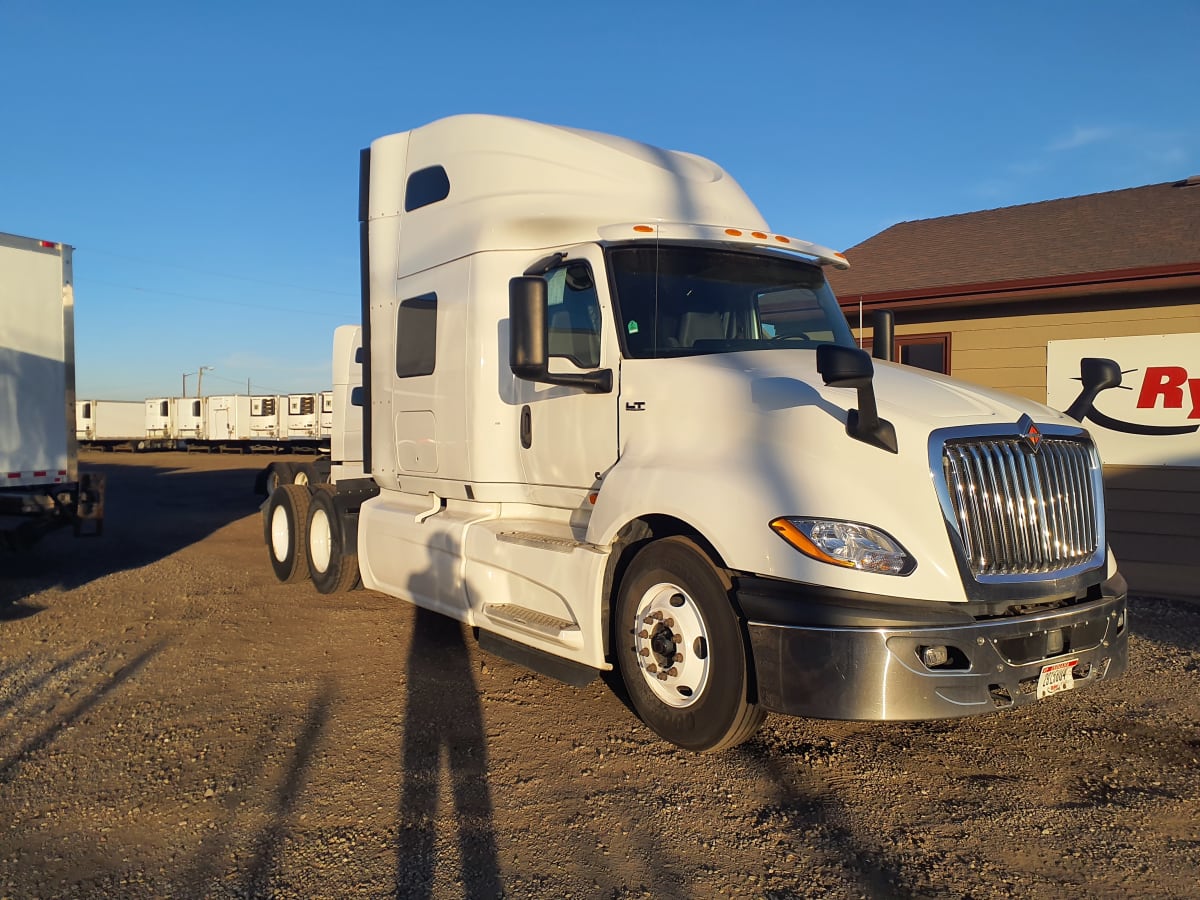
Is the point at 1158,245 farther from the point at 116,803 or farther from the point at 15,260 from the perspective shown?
the point at 15,260

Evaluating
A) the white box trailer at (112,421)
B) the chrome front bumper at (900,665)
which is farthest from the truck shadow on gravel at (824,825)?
the white box trailer at (112,421)

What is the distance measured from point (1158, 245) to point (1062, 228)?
1575 mm

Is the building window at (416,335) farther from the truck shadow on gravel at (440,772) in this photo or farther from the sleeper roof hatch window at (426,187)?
the truck shadow on gravel at (440,772)

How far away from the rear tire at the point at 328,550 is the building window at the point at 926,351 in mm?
5996

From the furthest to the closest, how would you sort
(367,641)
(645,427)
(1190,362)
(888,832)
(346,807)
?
(1190,362)
(367,641)
(645,427)
(346,807)
(888,832)

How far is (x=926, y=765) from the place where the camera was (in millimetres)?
4539

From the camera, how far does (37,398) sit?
9258mm

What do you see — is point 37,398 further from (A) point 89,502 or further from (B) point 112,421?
(B) point 112,421

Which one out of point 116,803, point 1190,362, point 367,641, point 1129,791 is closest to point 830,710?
point 1129,791

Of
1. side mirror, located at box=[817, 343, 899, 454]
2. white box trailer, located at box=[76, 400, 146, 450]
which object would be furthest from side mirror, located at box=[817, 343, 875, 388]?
white box trailer, located at box=[76, 400, 146, 450]

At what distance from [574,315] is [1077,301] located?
608 cm

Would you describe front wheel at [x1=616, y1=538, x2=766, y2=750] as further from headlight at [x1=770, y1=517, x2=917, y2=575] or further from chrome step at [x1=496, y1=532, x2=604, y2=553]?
headlight at [x1=770, y1=517, x2=917, y2=575]

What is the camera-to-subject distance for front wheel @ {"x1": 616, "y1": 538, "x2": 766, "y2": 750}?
4234 mm

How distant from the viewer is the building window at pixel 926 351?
392 inches
